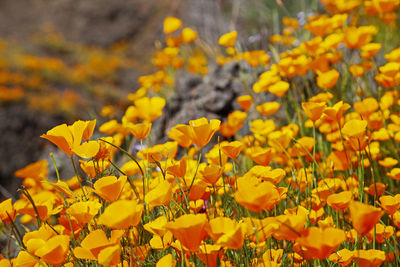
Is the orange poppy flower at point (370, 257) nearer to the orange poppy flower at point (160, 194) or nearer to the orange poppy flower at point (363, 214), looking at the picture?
the orange poppy flower at point (363, 214)

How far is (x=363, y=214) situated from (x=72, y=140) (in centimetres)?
74

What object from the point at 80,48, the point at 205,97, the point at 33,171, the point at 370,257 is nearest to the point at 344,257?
the point at 370,257

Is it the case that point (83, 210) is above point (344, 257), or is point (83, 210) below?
above

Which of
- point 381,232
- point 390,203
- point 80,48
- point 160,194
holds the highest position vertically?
point 80,48

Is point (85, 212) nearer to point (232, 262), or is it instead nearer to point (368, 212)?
point (232, 262)

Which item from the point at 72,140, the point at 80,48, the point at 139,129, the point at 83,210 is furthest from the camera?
the point at 80,48

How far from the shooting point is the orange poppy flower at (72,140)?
0.98m

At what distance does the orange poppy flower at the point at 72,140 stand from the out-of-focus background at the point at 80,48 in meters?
2.44

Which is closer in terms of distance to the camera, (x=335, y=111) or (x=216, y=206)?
(x=335, y=111)

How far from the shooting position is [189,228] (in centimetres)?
73

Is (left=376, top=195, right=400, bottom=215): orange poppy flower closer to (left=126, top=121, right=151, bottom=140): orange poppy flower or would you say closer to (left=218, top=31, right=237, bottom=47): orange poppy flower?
(left=126, top=121, right=151, bottom=140): orange poppy flower

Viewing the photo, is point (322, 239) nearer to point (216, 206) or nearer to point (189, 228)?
point (189, 228)

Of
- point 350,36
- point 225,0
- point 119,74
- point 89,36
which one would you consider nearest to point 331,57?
point 350,36

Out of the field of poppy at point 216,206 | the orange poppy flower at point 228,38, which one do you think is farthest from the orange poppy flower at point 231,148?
→ the orange poppy flower at point 228,38
